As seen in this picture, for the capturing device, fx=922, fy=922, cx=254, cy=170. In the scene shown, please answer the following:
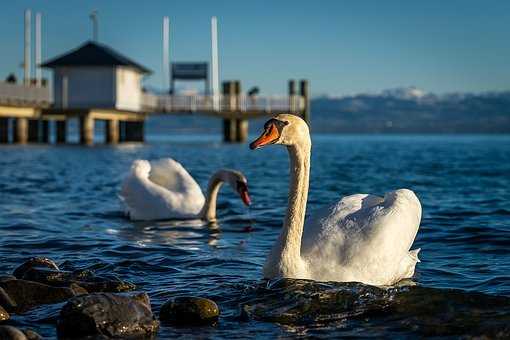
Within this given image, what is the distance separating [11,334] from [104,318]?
33.7 inches

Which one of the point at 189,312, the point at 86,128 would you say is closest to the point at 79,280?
the point at 189,312

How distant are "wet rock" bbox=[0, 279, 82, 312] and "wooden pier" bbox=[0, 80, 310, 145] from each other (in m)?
39.0

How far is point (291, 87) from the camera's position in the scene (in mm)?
57281

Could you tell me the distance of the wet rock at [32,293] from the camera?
26.5 ft

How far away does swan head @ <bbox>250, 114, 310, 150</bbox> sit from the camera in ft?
26.3

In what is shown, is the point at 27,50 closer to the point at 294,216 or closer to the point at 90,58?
the point at 90,58

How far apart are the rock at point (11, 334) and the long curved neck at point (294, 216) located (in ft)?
8.90

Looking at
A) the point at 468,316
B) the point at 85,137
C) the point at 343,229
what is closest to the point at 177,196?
the point at 343,229

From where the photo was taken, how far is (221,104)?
54438 mm

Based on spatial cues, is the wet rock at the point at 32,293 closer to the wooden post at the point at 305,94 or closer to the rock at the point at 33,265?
the rock at the point at 33,265

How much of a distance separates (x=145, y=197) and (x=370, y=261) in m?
7.16

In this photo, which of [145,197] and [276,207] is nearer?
[145,197]

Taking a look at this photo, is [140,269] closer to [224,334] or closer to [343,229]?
[343,229]

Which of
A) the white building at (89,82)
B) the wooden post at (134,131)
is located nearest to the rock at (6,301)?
Answer: the white building at (89,82)
